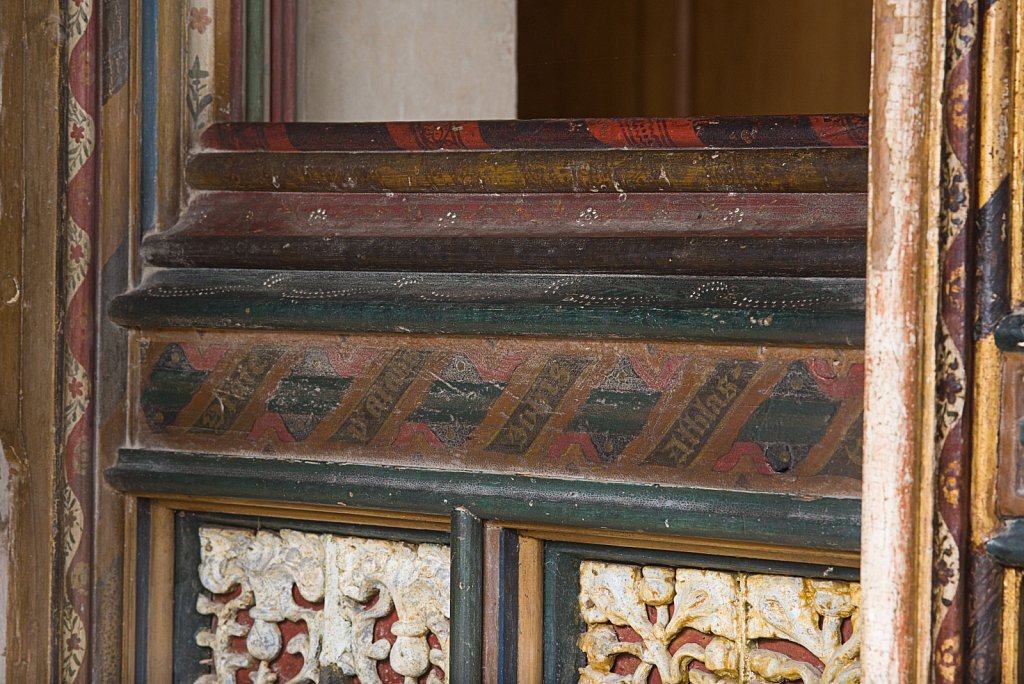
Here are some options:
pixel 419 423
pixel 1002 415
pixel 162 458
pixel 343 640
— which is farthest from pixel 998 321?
pixel 162 458

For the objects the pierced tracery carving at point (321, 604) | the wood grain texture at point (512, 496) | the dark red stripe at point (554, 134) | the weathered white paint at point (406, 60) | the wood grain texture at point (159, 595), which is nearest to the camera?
the wood grain texture at point (512, 496)

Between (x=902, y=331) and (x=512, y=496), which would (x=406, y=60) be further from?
(x=902, y=331)

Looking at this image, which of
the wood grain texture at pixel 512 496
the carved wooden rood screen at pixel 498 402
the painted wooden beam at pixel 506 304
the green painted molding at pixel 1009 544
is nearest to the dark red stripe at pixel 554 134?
the carved wooden rood screen at pixel 498 402

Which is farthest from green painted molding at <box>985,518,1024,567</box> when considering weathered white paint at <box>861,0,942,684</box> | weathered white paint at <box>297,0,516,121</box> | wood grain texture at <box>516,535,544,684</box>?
weathered white paint at <box>297,0,516,121</box>

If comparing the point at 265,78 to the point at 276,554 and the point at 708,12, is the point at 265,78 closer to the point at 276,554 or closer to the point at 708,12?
the point at 276,554

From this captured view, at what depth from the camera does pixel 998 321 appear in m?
1.18

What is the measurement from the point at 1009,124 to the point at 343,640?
1065 mm

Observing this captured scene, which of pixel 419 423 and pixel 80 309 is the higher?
pixel 80 309

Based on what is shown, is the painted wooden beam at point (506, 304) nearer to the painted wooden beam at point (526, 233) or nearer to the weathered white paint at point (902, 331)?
the painted wooden beam at point (526, 233)

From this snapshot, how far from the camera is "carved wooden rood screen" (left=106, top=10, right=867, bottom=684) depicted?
4.89ft

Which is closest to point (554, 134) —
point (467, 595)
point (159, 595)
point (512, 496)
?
point (512, 496)

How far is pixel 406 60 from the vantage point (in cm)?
238

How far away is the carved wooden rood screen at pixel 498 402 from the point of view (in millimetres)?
1489

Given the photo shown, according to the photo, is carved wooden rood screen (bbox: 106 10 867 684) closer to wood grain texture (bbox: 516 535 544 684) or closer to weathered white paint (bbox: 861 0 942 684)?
wood grain texture (bbox: 516 535 544 684)
